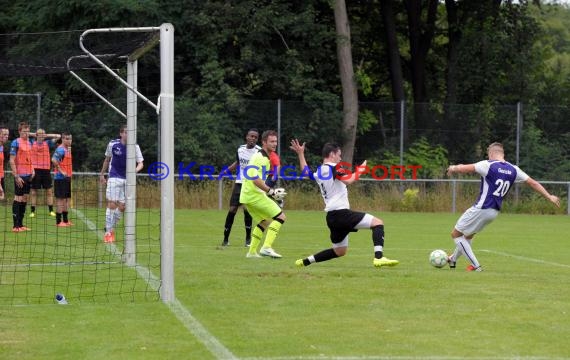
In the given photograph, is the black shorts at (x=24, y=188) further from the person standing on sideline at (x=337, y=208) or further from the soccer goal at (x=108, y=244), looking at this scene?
the person standing on sideline at (x=337, y=208)

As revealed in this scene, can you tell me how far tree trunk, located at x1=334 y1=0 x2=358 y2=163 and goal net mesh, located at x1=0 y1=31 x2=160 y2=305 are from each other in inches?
258

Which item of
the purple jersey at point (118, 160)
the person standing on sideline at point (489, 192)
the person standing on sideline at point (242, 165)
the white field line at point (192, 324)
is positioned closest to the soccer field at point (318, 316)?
the white field line at point (192, 324)

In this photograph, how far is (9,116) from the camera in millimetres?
29078

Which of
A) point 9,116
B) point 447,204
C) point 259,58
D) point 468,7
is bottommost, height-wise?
point 447,204

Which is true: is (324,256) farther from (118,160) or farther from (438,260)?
(118,160)

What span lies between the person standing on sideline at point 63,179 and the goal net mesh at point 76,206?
0.33 metres

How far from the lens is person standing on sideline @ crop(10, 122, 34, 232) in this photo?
63.4ft

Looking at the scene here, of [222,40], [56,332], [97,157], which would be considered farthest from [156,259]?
[222,40]

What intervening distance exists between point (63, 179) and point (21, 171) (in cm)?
93

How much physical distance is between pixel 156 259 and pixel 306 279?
3.37m

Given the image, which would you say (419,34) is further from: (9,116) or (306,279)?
(306,279)

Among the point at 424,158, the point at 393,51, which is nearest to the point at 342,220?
the point at 424,158

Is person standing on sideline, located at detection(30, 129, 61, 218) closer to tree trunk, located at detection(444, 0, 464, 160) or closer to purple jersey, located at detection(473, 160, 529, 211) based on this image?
purple jersey, located at detection(473, 160, 529, 211)

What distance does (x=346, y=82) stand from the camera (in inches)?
1375
